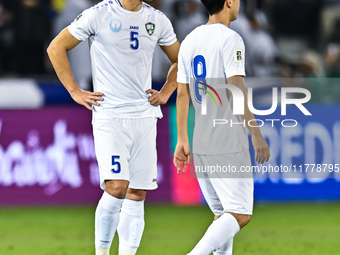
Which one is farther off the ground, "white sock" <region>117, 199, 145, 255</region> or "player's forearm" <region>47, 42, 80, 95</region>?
"player's forearm" <region>47, 42, 80, 95</region>

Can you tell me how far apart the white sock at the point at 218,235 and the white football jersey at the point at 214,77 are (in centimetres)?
44

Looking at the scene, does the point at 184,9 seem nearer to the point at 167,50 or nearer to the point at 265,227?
the point at 265,227

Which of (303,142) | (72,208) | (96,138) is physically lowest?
(72,208)

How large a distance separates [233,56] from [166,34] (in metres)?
1.10

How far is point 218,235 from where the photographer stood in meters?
3.80

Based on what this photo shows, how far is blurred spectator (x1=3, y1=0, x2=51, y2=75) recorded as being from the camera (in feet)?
28.1

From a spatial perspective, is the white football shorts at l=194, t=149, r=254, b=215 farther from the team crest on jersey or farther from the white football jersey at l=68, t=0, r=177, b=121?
the team crest on jersey

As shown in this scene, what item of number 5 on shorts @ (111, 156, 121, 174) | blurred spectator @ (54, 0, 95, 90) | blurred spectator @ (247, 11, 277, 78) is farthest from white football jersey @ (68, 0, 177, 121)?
blurred spectator @ (247, 11, 277, 78)

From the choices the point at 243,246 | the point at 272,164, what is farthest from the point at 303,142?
the point at 243,246

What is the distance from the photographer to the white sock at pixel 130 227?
4.62m

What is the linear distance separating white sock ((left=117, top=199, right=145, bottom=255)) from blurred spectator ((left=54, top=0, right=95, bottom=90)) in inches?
133

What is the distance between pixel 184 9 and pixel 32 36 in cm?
221

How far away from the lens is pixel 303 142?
7.68 m

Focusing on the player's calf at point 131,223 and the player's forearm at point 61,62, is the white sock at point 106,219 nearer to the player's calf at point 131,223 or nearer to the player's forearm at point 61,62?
the player's calf at point 131,223
